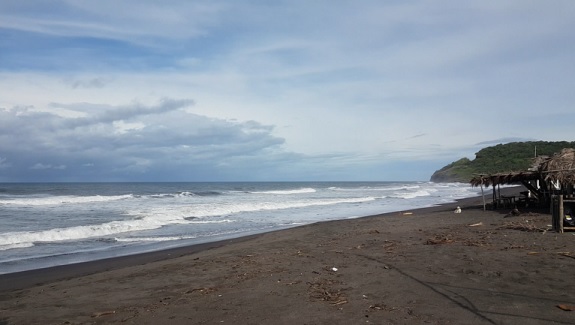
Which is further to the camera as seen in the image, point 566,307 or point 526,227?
point 526,227

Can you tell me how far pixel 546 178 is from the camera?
18094 millimetres

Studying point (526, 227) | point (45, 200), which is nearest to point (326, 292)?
point (526, 227)

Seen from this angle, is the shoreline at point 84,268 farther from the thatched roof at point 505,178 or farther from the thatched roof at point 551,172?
the thatched roof at point 505,178

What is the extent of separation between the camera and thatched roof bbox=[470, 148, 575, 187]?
17594mm

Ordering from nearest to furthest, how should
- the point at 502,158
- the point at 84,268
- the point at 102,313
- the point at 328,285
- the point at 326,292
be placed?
the point at 102,313 < the point at 326,292 < the point at 328,285 < the point at 84,268 < the point at 502,158

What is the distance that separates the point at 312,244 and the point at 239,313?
7.08 meters

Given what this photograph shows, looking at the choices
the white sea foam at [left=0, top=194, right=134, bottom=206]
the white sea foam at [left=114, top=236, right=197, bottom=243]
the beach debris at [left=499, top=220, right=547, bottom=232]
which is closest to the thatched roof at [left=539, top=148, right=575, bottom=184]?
the beach debris at [left=499, top=220, right=547, bottom=232]

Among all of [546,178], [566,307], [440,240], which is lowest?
[566,307]

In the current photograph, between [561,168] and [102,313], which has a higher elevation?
[561,168]

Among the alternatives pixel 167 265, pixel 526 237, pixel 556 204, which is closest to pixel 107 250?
pixel 167 265

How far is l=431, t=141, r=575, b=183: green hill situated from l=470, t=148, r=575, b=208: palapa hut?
40474mm

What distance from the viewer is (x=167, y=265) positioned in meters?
11.2

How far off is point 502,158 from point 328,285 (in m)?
79.7

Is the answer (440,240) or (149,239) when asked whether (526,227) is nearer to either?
(440,240)
